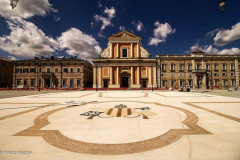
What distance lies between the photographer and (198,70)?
1357 inches

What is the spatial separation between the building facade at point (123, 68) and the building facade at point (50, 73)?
7051 millimetres

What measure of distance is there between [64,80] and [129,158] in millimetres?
38055

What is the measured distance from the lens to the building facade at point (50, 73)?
35.5m

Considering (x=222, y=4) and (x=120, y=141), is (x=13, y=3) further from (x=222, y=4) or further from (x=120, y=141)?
(x=222, y=4)

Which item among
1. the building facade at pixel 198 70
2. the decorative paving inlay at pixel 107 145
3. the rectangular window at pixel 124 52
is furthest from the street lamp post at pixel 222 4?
the building facade at pixel 198 70

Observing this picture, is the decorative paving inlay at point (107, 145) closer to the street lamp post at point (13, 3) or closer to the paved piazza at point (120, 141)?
the paved piazza at point (120, 141)

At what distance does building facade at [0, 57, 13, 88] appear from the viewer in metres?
37.6

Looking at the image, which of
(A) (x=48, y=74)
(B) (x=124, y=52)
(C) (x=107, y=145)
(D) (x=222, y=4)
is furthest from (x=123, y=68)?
(C) (x=107, y=145)

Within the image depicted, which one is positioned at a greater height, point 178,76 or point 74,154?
point 178,76

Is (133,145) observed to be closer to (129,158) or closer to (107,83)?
(129,158)

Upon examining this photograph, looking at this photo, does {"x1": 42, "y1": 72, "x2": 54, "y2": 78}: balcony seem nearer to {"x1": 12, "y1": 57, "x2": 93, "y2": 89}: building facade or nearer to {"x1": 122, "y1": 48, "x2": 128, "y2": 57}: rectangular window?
{"x1": 12, "y1": 57, "x2": 93, "y2": 89}: building facade

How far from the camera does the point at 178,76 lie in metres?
34.8

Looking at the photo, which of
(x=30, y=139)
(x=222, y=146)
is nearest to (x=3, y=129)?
(x=30, y=139)

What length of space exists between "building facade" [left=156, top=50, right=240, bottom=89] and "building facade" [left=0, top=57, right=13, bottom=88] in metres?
53.6
